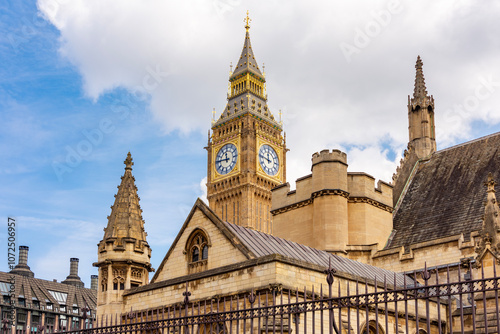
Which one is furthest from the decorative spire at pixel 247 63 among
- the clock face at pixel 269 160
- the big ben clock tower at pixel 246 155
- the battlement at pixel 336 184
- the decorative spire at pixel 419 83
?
the battlement at pixel 336 184

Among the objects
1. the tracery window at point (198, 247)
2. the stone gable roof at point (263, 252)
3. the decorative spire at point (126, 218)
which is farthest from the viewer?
the decorative spire at point (126, 218)

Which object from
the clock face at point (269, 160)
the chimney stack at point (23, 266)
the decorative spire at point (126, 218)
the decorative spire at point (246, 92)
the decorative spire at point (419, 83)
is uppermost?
the decorative spire at point (246, 92)

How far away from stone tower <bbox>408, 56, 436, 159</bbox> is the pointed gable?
2075cm

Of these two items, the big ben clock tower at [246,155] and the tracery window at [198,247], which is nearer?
the tracery window at [198,247]

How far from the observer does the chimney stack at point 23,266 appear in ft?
240

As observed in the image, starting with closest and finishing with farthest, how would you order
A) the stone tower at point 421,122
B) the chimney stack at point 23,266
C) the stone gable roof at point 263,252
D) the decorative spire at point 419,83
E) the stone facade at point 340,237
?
the stone facade at point 340,237 < the stone gable roof at point 263,252 < the stone tower at point 421,122 < the decorative spire at point 419,83 < the chimney stack at point 23,266

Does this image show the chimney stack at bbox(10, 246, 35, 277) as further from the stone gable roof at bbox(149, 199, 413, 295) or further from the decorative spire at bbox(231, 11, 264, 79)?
the stone gable roof at bbox(149, 199, 413, 295)

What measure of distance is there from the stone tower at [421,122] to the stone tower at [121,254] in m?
19.8

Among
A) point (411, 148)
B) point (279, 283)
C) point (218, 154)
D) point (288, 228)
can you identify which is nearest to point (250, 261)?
point (279, 283)

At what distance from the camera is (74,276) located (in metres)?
80.6

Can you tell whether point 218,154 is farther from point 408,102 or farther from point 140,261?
point 140,261

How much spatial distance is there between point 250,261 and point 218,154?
74822 millimetres

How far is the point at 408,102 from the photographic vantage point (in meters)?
45.1

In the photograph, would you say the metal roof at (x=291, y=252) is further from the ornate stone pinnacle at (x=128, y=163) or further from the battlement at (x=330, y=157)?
the battlement at (x=330, y=157)
